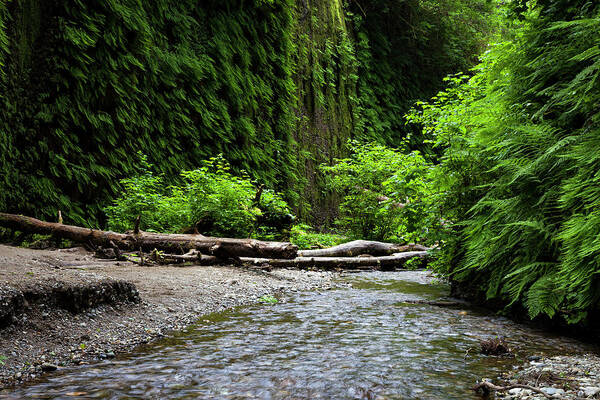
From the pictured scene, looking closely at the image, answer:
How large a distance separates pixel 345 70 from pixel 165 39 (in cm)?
1058

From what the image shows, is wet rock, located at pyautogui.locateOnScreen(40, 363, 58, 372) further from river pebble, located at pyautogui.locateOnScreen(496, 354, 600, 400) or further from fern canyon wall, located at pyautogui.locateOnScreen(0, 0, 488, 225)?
fern canyon wall, located at pyautogui.locateOnScreen(0, 0, 488, 225)

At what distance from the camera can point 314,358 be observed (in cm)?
299

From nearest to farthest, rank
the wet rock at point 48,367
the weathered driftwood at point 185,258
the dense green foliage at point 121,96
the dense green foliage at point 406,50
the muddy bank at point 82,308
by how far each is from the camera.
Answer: the wet rock at point 48,367
the muddy bank at point 82,308
the weathered driftwood at point 185,258
the dense green foliage at point 121,96
the dense green foliage at point 406,50

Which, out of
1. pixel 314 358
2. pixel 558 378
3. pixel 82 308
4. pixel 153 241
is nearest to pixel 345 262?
pixel 153 241

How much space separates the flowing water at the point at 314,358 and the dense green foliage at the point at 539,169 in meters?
0.56

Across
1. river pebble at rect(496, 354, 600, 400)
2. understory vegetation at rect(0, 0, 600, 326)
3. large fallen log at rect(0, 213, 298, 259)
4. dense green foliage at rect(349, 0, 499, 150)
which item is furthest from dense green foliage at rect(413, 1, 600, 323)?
dense green foliage at rect(349, 0, 499, 150)

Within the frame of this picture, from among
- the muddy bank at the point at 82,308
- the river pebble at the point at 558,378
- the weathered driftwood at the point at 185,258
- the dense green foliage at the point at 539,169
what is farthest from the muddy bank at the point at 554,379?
the weathered driftwood at the point at 185,258

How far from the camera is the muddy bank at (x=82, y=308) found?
2695 mm

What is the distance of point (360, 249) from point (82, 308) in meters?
6.80

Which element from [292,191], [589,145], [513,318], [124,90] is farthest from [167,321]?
[292,191]

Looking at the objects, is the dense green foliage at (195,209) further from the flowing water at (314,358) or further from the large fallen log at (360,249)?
the flowing water at (314,358)

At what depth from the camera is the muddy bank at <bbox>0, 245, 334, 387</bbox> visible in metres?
2.70

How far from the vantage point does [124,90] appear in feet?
29.6

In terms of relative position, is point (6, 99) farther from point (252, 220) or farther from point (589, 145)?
point (589, 145)
